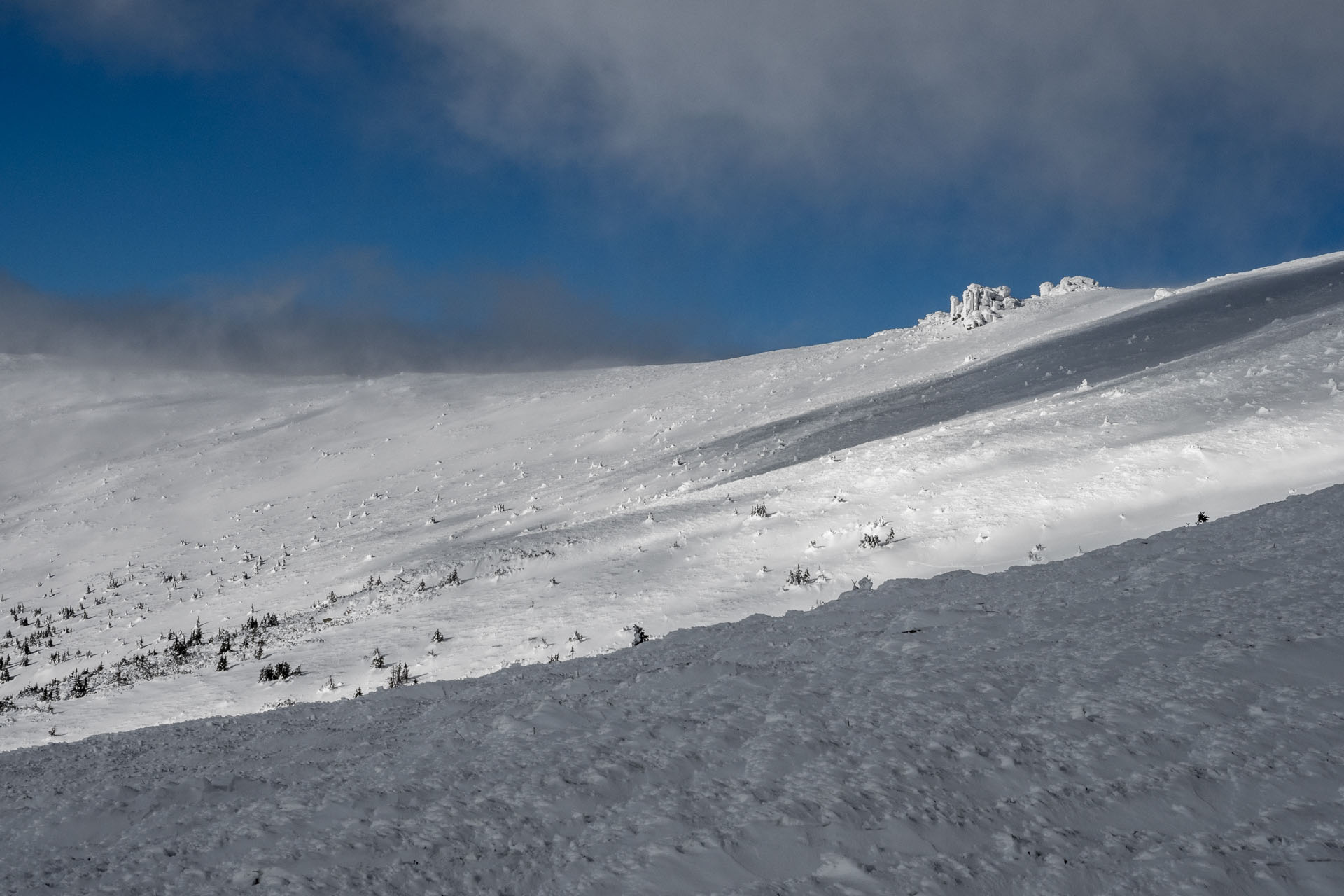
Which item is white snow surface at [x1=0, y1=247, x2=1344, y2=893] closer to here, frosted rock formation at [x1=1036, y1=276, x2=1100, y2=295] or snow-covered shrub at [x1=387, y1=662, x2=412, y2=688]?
snow-covered shrub at [x1=387, y1=662, x2=412, y2=688]

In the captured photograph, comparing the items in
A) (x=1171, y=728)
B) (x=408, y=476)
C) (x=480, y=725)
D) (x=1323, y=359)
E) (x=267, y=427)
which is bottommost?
(x=1171, y=728)

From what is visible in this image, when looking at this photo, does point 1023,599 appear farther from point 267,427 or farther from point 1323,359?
point 267,427

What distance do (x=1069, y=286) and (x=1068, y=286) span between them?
0.13 feet

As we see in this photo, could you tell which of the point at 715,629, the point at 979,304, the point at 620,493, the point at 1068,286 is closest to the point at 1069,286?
the point at 1068,286

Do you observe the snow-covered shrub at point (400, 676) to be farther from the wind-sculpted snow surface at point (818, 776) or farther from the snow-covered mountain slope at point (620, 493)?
the wind-sculpted snow surface at point (818, 776)

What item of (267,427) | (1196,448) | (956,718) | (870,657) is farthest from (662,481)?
(267,427)

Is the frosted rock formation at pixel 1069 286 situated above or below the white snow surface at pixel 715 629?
above

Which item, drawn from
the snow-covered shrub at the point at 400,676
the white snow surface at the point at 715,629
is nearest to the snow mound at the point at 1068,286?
the white snow surface at the point at 715,629

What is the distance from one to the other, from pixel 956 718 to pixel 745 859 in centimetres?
156

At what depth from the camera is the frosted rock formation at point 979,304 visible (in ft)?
126

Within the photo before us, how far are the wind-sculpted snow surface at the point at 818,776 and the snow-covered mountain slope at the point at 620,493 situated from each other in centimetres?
468

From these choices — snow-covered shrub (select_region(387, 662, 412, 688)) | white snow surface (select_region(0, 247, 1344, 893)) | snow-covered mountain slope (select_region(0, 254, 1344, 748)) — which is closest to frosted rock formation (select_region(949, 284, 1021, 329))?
snow-covered mountain slope (select_region(0, 254, 1344, 748))

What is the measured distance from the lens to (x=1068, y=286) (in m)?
45.4

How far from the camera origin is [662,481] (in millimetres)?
20750
